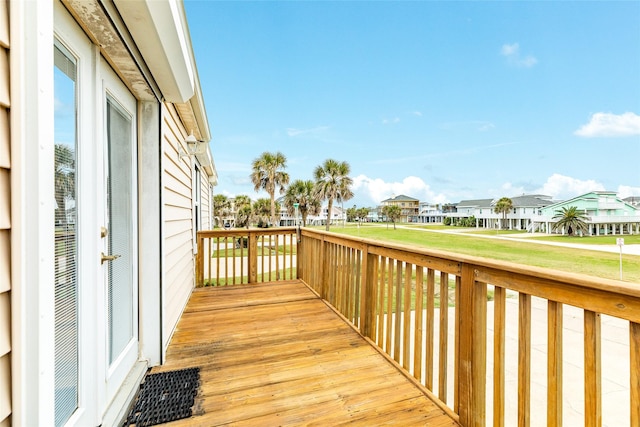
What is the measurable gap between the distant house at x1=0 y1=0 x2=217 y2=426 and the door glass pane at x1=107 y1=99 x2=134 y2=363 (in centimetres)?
1

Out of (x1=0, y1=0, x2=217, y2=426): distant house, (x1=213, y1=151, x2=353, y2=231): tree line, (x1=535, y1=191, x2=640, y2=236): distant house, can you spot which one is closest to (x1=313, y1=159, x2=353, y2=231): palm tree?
(x1=213, y1=151, x2=353, y2=231): tree line

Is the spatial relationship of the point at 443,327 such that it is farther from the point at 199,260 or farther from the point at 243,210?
the point at 243,210

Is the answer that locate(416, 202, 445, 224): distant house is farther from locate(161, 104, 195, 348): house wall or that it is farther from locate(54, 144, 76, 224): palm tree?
locate(54, 144, 76, 224): palm tree

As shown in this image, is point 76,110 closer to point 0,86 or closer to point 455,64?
point 0,86

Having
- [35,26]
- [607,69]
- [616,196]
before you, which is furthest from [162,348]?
[607,69]

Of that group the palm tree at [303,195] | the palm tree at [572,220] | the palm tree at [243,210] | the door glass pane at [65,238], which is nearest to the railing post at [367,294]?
the door glass pane at [65,238]

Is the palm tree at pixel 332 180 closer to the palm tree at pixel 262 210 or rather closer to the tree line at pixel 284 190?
the tree line at pixel 284 190

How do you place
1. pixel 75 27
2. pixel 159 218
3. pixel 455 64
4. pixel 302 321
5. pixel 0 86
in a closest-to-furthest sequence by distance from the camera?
pixel 0 86
pixel 75 27
pixel 159 218
pixel 302 321
pixel 455 64

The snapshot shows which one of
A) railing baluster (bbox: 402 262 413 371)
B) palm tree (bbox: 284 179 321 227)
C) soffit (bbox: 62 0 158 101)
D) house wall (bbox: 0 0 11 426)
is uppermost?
palm tree (bbox: 284 179 321 227)

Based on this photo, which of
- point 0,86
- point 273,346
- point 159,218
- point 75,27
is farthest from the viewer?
point 273,346

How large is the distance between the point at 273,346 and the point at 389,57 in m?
34.7

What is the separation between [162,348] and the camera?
2.46 metres

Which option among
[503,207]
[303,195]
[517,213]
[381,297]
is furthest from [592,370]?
[517,213]

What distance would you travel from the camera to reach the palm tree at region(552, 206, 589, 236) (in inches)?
681
